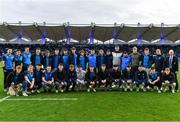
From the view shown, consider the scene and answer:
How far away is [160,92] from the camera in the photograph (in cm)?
1312

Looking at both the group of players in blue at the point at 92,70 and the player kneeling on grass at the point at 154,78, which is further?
the player kneeling on grass at the point at 154,78

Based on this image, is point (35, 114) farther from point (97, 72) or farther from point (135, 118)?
point (97, 72)

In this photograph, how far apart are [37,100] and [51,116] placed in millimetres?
2771

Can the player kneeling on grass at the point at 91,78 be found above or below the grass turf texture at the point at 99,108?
above

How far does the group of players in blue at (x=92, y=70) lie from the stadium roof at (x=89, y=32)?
1967 cm

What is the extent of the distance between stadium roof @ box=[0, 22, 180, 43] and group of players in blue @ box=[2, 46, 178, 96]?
19.7 metres

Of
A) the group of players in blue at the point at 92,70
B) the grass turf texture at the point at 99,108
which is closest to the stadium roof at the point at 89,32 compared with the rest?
the group of players in blue at the point at 92,70

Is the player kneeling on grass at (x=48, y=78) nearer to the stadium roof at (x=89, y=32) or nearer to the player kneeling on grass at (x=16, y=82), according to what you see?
the player kneeling on grass at (x=16, y=82)

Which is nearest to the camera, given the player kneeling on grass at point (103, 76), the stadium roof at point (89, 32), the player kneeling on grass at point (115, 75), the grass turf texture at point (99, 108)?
the grass turf texture at point (99, 108)

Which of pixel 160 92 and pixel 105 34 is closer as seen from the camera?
pixel 160 92

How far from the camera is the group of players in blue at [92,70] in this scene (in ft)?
43.5

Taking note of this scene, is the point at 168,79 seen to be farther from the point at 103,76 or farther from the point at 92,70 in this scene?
the point at 92,70

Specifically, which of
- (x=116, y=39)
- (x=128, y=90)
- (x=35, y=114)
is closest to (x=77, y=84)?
(x=128, y=90)

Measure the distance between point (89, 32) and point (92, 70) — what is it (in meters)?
23.5
